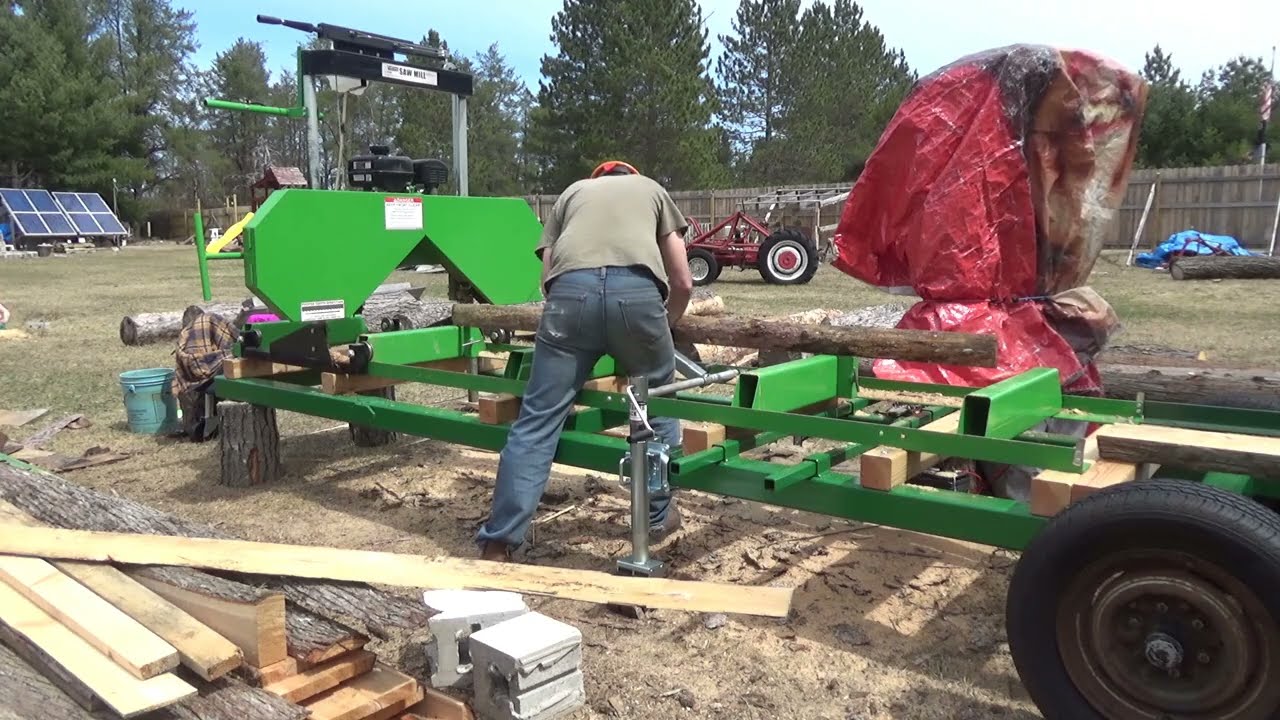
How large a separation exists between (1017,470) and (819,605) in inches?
Answer: 53.7

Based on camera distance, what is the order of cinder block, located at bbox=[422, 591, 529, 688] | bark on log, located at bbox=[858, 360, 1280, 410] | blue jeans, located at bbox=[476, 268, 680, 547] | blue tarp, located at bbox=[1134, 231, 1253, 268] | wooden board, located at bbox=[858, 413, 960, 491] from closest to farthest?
cinder block, located at bbox=[422, 591, 529, 688]
wooden board, located at bbox=[858, 413, 960, 491]
blue jeans, located at bbox=[476, 268, 680, 547]
bark on log, located at bbox=[858, 360, 1280, 410]
blue tarp, located at bbox=[1134, 231, 1253, 268]

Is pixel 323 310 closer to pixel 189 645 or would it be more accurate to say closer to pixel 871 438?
pixel 189 645

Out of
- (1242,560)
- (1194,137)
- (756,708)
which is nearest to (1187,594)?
(1242,560)

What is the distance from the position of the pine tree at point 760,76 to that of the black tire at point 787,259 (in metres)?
26.1

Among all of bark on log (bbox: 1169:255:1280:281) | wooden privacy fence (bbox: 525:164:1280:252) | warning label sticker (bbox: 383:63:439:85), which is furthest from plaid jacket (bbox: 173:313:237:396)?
wooden privacy fence (bbox: 525:164:1280:252)

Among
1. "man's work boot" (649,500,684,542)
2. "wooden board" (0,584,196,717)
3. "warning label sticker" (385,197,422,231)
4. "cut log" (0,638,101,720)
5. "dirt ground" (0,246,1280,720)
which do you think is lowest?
"dirt ground" (0,246,1280,720)

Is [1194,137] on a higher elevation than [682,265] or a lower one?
higher

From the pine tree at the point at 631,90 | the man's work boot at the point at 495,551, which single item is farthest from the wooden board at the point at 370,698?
the pine tree at the point at 631,90

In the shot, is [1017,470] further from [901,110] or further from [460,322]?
[460,322]

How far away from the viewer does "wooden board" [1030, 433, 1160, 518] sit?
2.65 metres

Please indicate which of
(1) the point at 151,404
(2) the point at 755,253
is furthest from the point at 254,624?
(2) the point at 755,253

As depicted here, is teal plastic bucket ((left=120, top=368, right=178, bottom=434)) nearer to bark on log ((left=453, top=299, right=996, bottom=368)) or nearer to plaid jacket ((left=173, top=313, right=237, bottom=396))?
plaid jacket ((left=173, top=313, right=237, bottom=396))

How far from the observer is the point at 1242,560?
225cm

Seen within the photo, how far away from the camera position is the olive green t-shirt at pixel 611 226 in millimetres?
3832
